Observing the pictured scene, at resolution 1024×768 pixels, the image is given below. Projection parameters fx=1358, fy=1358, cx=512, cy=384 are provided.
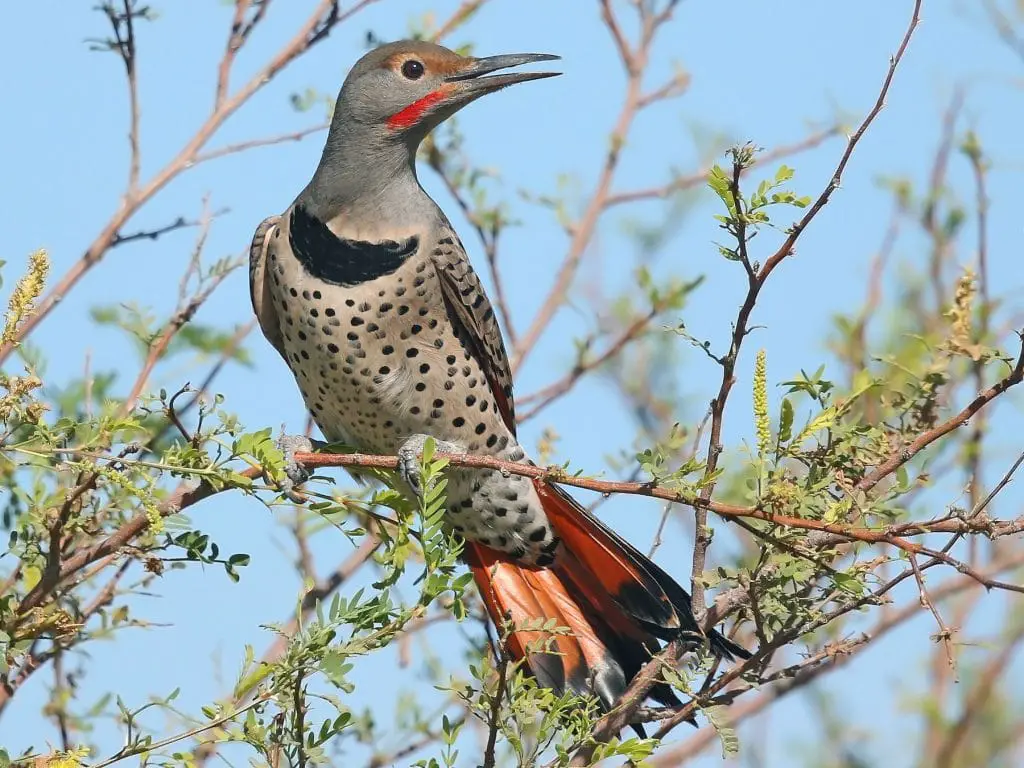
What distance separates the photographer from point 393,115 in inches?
154

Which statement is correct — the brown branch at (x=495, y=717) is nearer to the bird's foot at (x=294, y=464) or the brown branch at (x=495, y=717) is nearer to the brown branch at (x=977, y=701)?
the bird's foot at (x=294, y=464)

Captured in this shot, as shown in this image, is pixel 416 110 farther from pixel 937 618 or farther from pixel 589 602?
pixel 937 618

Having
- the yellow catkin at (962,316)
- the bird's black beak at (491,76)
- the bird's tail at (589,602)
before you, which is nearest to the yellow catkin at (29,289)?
the bird's tail at (589,602)

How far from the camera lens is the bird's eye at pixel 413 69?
12.7ft

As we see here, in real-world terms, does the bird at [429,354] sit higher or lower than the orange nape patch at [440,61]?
lower

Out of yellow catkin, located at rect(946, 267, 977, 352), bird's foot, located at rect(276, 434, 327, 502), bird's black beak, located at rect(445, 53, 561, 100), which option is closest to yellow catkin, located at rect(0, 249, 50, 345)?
bird's foot, located at rect(276, 434, 327, 502)

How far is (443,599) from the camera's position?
385cm

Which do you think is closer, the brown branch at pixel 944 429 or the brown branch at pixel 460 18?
the brown branch at pixel 944 429

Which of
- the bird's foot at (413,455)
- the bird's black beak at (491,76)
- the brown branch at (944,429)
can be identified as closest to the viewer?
the brown branch at (944,429)

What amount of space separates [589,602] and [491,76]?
4.87ft

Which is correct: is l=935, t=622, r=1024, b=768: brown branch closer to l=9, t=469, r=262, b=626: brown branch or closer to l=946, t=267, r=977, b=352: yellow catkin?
l=946, t=267, r=977, b=352: yellow catkin

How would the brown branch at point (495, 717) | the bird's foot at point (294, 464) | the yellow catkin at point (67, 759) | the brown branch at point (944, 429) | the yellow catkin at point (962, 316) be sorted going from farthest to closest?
the yellow catkin at point (962, 316), the bird's foot at point (294, 464), the brown branch at point (495, 717), the brown branch at point (944, 429), the yellow catkin at point (67, 759)

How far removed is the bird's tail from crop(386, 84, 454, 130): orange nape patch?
3.71 feet

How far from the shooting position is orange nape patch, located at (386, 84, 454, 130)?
152 inches
